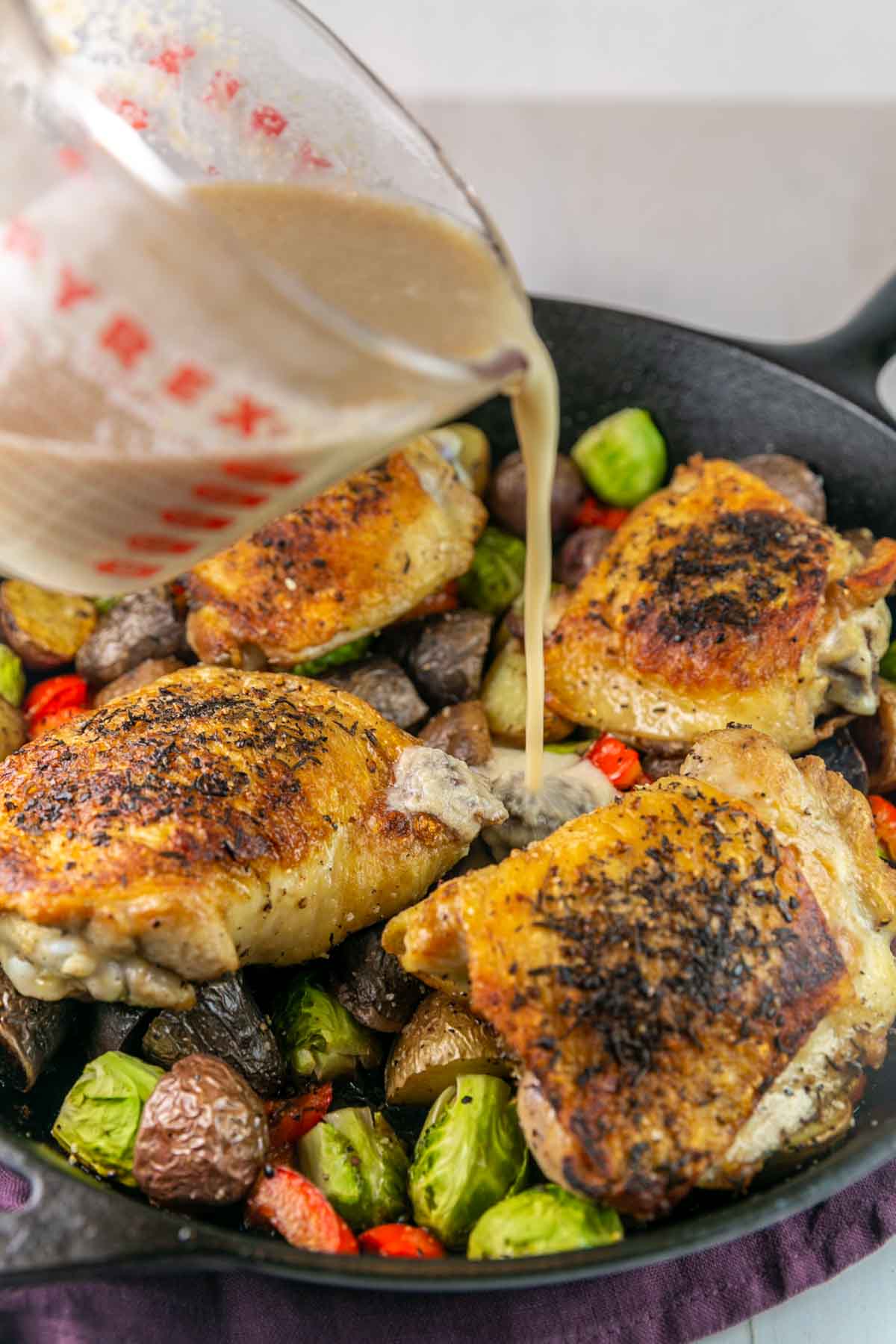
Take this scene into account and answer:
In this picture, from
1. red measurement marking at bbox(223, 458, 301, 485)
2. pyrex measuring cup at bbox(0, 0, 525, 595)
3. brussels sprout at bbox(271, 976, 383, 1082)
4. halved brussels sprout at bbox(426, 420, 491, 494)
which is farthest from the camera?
halved brussels sprout at bbox(426, 420, 491, 494)

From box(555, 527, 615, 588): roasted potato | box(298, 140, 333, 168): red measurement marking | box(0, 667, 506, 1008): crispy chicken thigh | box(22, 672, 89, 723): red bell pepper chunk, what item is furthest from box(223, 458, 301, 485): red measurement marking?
box(555, 527, 615, 588): roasted potato

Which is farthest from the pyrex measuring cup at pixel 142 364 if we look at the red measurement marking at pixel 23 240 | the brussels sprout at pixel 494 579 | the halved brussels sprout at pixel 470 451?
the halved brussels sprout at pixel 470 451

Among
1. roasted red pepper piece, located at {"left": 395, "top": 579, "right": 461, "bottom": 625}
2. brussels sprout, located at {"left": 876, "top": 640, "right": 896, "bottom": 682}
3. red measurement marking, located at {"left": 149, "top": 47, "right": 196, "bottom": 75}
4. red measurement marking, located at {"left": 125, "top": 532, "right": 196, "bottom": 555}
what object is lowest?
roasted red pepper piece, located at {"left": 395, "top": 579, "right": 461, "bottom": 625}

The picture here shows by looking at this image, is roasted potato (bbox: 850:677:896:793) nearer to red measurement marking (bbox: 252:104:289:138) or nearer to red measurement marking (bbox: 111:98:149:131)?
red measurement marking (bbox: 252:104:289:138)

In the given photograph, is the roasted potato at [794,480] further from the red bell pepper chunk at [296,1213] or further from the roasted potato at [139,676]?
the red bell pepper chunk at [296,1213]

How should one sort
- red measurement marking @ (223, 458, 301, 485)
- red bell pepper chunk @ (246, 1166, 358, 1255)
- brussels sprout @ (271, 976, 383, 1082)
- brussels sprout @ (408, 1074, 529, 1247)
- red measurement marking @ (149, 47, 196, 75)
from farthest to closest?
brussels sprout @ (271, 976, 383, 1082) < red measurement marking @ (149, 47, 196, 75) < brussels sprout @ (408, 1074, 529, 1247) < red bell pepper chunk @ (246, 1166, 358, 1255) < red measurement marking @ (223, 458, 301, 485)

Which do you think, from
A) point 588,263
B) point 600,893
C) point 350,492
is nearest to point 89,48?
point 350,492

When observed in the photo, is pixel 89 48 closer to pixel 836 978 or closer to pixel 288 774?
pixel 288 774
